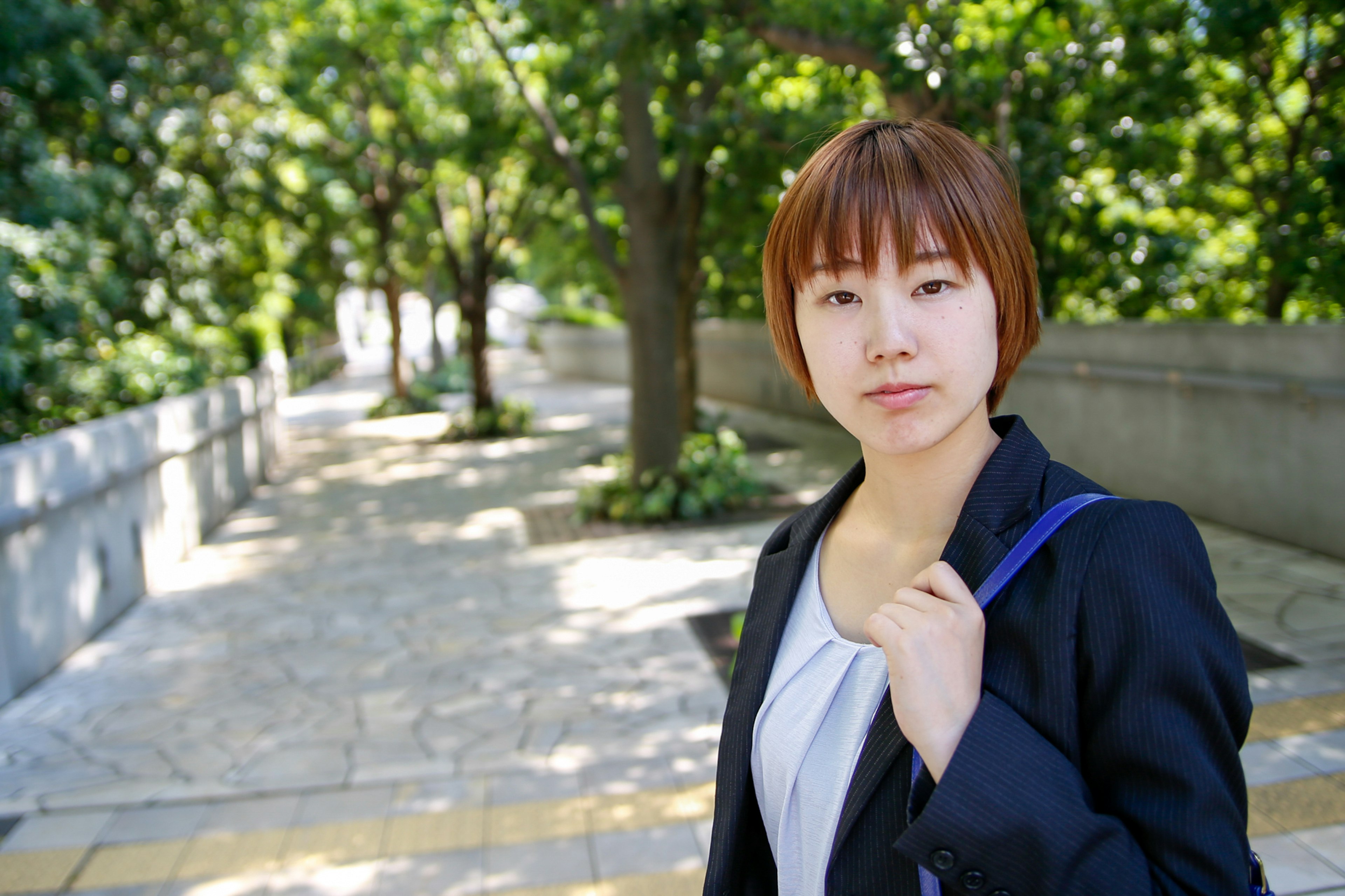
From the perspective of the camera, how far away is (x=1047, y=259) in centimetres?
985

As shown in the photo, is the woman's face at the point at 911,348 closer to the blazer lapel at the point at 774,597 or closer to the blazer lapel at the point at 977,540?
the blazer lapel at the point at 977,540

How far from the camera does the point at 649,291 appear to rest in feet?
29.6

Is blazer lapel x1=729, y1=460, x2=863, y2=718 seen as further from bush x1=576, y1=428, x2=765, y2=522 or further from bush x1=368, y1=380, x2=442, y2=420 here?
bush x1=368, y1=380, x2=442, y2=420

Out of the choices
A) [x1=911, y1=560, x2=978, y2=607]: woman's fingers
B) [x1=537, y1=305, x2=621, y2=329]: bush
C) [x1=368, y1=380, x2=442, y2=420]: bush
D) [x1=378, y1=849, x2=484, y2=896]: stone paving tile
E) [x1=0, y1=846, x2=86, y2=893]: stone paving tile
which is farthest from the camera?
[x1=537, y1=305, x2=621, y2=329]: bush

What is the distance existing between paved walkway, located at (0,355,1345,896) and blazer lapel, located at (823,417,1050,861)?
249 cm

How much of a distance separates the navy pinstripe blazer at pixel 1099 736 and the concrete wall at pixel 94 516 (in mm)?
5526

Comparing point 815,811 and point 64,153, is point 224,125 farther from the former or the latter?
point 815,811

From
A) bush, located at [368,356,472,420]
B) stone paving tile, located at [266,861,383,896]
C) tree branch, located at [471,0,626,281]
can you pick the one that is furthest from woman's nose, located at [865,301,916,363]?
bush, located at [368,356,472,420]

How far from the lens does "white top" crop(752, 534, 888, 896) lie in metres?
1.26

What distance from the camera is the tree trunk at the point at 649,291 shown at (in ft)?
29.1

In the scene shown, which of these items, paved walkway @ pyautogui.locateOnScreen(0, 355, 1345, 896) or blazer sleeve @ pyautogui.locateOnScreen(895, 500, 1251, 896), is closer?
blazer sleeve @ pyautogui.locateOnScreen(895, 500, 1251, 896)

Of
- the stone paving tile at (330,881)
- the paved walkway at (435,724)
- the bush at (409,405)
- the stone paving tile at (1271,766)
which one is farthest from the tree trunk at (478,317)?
the stone paving tile at (1271,766)

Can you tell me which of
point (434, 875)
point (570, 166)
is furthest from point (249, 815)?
point (570, 166)

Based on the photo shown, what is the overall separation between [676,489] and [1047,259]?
439 cm
